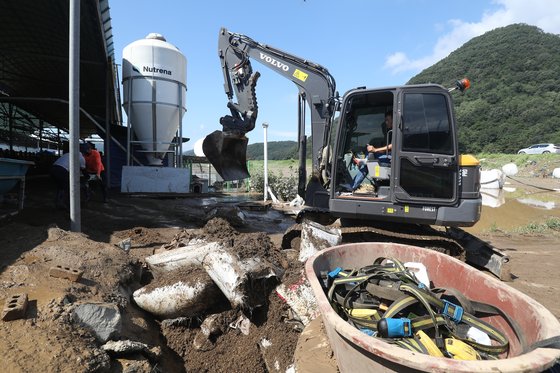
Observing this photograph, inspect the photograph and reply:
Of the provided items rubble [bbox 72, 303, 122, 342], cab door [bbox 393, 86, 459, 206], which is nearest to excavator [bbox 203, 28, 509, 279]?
cab door [bbox 393, 86, 459, 206]

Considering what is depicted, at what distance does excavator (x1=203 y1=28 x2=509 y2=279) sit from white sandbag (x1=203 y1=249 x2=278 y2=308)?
1.76m

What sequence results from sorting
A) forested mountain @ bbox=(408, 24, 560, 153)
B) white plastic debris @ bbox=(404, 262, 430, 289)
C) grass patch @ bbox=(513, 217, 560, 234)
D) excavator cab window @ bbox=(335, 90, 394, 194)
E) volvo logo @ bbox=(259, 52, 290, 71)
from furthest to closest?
forested mountain @ bbox=(408, 24, 560, 153), grass patch @ bbox=(513, 217, 560, 234), volvo logo @ bbox=(259, 52, 290, 71), excavator cab window @ bbox=(335, 90, 394, 194), white plastic debris @ bbox=(404, 262, 430, 289)

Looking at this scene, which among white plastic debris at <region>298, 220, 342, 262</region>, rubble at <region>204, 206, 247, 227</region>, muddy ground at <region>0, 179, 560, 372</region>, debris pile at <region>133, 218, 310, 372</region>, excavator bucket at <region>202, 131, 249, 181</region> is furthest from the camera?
rubble at <region>204, 206, 247, 227</region>

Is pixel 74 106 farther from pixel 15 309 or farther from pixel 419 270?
pixel 419 270

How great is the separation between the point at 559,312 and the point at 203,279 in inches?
161

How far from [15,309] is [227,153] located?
5.01m

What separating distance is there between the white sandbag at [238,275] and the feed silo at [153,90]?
882 cm

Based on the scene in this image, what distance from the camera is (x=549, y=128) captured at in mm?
44500

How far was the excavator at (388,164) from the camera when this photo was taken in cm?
444

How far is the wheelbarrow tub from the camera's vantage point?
1542 millimetres

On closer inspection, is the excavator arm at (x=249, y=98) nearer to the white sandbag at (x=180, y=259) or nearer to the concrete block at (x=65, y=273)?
the white sandbag at (x=180, y=259)

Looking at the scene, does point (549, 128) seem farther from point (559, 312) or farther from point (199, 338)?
point (199, 338)

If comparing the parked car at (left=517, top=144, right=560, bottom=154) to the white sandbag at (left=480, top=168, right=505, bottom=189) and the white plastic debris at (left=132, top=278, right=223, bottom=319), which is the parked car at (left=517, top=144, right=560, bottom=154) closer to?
the white sandbag at (left=480, top=168, right=505, bottom=189)

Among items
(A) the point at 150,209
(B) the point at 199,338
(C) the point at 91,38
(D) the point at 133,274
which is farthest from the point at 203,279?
(C) the point at 91,38
